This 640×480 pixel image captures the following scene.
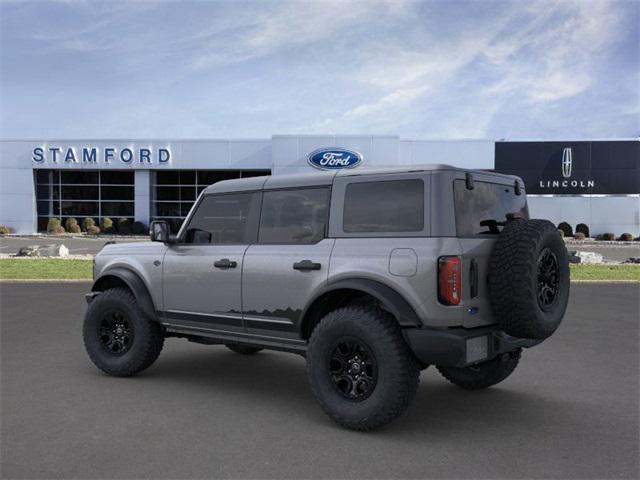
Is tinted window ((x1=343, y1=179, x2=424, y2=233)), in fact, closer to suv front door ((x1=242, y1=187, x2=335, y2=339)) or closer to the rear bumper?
suv front door ((x1=242, y1=187, x2=335, y2=339))

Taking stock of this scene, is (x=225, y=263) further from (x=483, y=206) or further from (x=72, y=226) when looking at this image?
(x=72, y=226)

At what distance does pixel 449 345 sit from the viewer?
4602 millimetres

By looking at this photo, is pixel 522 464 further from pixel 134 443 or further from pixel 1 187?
pixel 1 187

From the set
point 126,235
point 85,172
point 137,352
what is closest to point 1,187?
point 85,172

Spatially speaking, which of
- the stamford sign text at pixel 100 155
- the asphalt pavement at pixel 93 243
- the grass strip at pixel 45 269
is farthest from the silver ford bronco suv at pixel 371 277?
the stamford sign text at pixel 100 155

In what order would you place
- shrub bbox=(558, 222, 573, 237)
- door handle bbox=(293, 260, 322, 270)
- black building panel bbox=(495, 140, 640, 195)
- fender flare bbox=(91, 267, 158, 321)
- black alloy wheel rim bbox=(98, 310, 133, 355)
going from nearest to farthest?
door handle bbox=(293, 260, 322, 270) < fender flare bbox=(91, 267, 158, 321) < black alloy wheel rim bbox=(98, 310, 133, 355) < shrub bbox=(558, 222, 573, 237) < black building panel bbox=(495, 140, 640, 195)

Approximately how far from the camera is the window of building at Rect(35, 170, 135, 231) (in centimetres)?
4456

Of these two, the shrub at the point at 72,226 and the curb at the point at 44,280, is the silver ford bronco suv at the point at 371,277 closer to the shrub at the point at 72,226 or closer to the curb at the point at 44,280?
the curb at the point at 44,280

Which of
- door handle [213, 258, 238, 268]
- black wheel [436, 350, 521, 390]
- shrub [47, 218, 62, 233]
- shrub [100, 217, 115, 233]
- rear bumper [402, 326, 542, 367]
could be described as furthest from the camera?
shrub [100, 217, 115, 233]

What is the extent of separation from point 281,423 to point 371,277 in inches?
55.3

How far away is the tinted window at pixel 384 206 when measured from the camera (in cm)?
493

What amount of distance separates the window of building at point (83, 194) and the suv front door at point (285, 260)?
40.6m

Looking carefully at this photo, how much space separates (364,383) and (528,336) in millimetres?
1324

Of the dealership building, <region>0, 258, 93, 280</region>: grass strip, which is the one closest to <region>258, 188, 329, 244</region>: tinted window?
<region>0, 258, 93, 280</region>: grass strip
